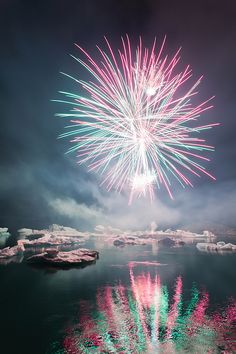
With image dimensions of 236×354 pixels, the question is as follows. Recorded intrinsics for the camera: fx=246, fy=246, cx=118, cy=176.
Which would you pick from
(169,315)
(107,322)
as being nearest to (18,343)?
(107,322)

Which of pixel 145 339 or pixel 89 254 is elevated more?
pixel 89 254

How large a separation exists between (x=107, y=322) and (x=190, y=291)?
26.8 meters

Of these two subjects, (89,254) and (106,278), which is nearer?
(106,278)

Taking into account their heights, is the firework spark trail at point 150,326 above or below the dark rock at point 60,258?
below

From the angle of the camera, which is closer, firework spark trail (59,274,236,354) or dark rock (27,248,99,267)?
firework spark trail (59,274,236,354)

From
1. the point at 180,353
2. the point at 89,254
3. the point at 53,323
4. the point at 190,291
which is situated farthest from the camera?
the point at 89,254

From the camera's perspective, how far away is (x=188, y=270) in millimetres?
81625

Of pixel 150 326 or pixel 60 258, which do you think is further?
pixel 60 258

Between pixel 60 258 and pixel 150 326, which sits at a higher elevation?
pixel 60 258

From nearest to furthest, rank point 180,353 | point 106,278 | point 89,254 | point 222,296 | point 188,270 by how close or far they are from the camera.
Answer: point 180,353
point 222,296
point 106,278
point 188,270
point 89,254

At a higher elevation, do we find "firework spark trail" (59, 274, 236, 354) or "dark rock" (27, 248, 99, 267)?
"dark rock" (27, 248, 99, 267)

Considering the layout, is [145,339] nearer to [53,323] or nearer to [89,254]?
[53,323]

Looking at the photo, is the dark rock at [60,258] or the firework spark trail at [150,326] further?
the dark rock at [60,258]

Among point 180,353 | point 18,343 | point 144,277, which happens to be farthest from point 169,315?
point 144,277
